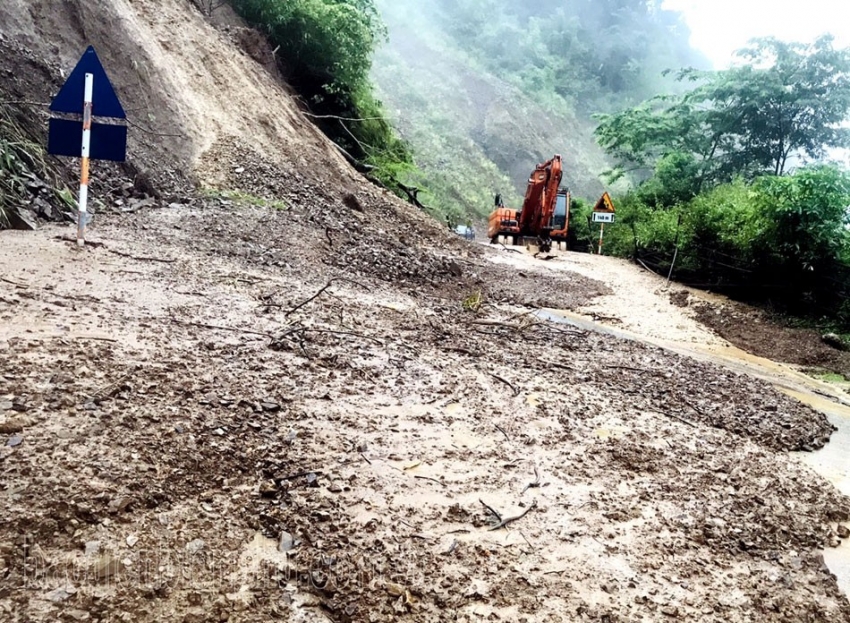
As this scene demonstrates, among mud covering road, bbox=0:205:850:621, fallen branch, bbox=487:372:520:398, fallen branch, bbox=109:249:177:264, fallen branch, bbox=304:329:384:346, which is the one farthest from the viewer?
fallen branch, bbox=109:249:177:264

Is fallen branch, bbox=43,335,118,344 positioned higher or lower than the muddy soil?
higher

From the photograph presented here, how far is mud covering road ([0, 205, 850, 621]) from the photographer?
2.05 meters

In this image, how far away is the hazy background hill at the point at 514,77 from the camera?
4731 centimetres

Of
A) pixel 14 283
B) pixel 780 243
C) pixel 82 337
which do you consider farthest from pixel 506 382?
pixel 780 243

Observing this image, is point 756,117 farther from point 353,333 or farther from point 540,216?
point 353,333

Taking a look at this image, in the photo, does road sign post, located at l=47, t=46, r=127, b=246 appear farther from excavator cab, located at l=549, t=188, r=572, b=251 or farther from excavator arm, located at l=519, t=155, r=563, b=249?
excavator cab, located at l=549, t=188, r=572, b=251

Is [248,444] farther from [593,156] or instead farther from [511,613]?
[593,156]

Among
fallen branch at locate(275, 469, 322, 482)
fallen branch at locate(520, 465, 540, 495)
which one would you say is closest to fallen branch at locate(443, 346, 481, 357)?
fallen branch at locate(520, 465, 540, 495)

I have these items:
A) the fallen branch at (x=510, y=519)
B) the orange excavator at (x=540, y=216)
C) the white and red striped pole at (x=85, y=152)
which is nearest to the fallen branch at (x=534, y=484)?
the fallen branch at (x=510, y=519)

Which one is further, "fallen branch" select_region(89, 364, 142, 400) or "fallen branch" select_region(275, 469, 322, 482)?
"fallen branch" select_region(89, 364, 142, 400)

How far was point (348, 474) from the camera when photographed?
2.80 meters

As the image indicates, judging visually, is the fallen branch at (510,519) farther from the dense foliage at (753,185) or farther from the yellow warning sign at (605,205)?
the yellow warning sign at (605,205)

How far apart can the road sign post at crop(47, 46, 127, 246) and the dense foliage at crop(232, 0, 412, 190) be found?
10.2m

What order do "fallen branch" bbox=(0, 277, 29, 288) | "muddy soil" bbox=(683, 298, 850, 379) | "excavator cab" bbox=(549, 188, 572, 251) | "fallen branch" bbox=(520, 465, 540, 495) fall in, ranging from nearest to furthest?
"fallen branch" bbox=(520, 465, 540, 495)
"fallen branch" bbox=(0, 277, 29, 288)
"muddy soil" bbox=(683, 298, 850, 379)
"excavator cab" bbox=(549, 188, 572, 251)
